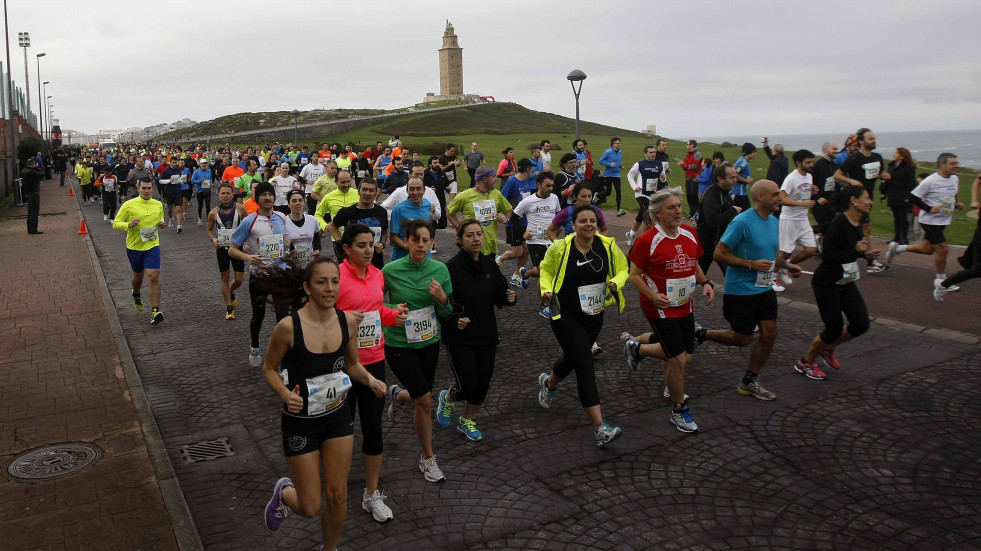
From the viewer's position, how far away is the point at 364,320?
5219mm

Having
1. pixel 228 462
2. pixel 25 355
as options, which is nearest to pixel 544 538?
Result: pixel 228 462

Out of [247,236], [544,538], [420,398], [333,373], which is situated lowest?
[544,538]

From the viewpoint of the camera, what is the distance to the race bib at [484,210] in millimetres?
10008

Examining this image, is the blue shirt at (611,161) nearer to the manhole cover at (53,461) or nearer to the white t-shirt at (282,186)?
the white t-shirt at (282,186)

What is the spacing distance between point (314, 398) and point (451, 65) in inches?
6150

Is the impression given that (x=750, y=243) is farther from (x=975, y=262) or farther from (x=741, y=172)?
(x=741, y=172)

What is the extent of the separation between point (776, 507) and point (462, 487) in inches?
81.2

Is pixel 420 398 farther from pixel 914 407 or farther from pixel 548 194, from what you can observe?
pixel 548 194

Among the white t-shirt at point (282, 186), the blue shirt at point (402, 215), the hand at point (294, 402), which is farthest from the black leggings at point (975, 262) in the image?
the white t-shirt at point (282, 186)

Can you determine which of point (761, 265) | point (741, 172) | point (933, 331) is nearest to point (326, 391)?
point (761, 265)

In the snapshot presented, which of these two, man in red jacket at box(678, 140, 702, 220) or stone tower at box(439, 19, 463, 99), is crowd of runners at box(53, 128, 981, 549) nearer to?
man in red jacket at box(678, 140, 702, 220)

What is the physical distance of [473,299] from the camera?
583 cm

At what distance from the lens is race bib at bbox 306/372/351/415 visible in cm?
420

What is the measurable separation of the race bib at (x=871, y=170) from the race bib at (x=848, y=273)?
641 cm
